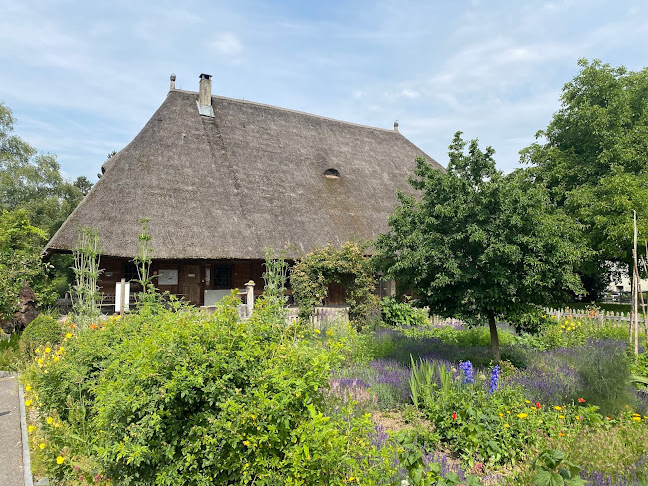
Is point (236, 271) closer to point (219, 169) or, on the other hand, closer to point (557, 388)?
point (219, 169)

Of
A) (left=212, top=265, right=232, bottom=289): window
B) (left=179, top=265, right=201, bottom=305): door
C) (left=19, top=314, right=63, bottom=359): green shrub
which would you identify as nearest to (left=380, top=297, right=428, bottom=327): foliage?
(left=212, top=265, right=232, bottom=289): window

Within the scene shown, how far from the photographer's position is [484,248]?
6.44 m

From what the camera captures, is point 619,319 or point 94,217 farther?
point 94,217

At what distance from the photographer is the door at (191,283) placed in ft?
49.9

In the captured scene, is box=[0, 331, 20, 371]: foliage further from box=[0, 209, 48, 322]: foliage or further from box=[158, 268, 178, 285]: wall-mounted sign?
box=[158, 268, 178, 285]: wall-mounted sign

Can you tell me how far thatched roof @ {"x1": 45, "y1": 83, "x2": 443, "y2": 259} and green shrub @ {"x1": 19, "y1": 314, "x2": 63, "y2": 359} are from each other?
168 inches

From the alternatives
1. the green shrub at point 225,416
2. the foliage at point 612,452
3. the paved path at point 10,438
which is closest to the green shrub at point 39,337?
the paved path at point 10,438

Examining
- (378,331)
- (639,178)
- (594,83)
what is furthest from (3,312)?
(594,83)

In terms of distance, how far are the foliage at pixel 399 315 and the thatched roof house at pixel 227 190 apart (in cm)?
426

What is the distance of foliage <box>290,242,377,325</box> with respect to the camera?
11078mm

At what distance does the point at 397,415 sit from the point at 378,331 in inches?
202

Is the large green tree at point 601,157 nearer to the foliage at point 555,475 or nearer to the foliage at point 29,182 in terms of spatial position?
the foliage at point 555,475

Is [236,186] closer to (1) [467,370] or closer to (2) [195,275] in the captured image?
(2) [195,275]

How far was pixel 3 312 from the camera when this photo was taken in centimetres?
1068
